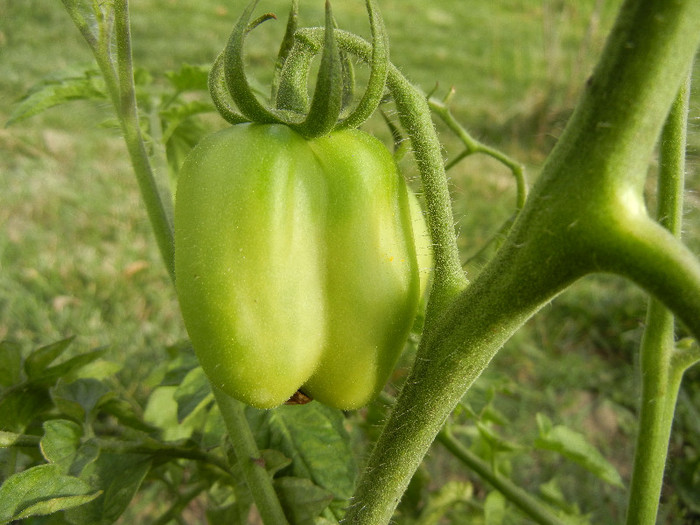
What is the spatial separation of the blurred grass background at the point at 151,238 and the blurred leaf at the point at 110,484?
45 cm

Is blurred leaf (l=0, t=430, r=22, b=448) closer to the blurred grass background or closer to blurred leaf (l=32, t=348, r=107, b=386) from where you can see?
blurred leaf (l=32, t=348, r=107, b=386)

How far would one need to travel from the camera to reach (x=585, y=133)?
0.40m

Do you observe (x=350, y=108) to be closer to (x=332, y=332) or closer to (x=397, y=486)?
(x=332, y=332)

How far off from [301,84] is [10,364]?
519mm

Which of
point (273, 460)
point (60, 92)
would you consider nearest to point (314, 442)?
point (273, 460)

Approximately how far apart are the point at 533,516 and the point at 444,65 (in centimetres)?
367

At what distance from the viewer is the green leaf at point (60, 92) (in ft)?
2.78

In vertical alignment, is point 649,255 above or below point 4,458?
above

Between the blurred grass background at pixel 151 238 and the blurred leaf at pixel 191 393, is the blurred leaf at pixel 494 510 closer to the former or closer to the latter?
the blurred grass background at pixel 151 238

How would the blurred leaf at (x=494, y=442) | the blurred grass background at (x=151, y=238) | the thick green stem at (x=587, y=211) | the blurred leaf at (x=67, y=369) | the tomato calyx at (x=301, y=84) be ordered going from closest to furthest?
1. the thick green stem at (x=587, y=211)
2. the tomato calyx at (x=301, y=84)
3. the blurred leaf at (x=67, y=369)
4. the blurred leaf at (x=494, y=442)
5. the blurred grass background at (x=151, y=238)

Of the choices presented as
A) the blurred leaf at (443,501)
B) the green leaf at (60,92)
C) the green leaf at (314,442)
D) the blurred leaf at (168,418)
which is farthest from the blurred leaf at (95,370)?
Result: the blurred leaf at (443,501)

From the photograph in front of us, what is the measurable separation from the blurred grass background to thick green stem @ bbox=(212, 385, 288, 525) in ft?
1.03

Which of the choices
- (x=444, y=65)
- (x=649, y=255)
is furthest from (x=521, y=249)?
(x=444, y=65)

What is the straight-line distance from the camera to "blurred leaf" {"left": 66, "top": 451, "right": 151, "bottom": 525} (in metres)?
0.66
